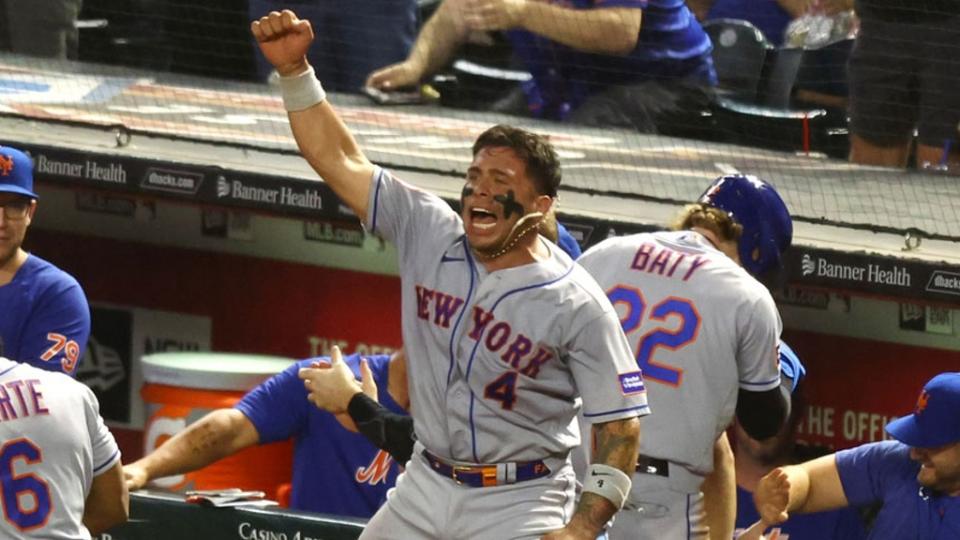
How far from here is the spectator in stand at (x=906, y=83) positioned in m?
6.78

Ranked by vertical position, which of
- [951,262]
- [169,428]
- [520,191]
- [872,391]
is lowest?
[169,428]

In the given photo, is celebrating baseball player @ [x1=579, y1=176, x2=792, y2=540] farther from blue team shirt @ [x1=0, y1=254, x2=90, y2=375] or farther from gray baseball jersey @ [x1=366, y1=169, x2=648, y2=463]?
blue team shirt @ [x1=0, y1=254, x2=90, y2=375]

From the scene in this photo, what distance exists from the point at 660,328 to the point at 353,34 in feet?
10.9

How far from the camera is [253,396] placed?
233 inches

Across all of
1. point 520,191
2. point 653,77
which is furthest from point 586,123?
point 520,191

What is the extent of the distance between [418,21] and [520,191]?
382 cm

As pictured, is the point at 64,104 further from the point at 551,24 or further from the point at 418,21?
the point at 551,24

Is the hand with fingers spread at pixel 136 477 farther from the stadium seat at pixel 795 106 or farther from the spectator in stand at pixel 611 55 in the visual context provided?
the stadium seat at pixel 795 106

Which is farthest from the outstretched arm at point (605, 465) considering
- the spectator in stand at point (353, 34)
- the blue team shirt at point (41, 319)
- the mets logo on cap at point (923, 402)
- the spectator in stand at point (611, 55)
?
the spectator in stand at point (353, 34)

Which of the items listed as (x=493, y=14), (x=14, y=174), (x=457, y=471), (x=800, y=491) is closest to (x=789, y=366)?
(x=800, y=491)

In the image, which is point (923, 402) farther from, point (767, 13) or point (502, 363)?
point (767, 13)

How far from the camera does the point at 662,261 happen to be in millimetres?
4824

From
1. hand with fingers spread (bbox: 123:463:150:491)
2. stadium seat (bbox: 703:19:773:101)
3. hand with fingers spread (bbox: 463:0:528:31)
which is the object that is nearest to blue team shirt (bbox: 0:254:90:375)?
hand with fingers spread (bbox: 123:463:150:491)

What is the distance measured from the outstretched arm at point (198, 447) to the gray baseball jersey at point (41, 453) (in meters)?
1.28
